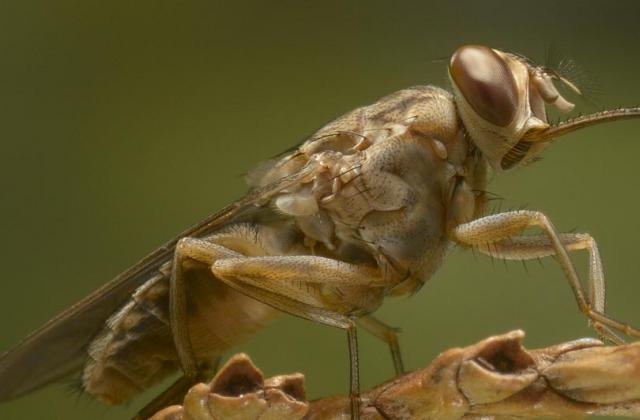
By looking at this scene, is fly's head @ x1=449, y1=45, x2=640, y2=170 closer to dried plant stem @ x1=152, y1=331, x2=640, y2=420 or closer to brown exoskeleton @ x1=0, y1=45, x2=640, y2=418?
brown exoskeleton @ x1=0, y1=45, x2=640, y2=418

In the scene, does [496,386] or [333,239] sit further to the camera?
Answer: [333,239]

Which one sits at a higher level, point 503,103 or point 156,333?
point 503,103

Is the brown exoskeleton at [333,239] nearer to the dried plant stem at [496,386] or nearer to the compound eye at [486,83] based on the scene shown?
the compound eye at [486,83]

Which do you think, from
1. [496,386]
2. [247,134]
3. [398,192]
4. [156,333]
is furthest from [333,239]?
[247,134]

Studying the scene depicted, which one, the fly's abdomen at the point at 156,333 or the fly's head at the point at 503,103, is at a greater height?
the fly's head at the point at 503,103

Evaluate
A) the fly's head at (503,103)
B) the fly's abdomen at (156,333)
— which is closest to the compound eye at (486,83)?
the fly's head at (503,103)

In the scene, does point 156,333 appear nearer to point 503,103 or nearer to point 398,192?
point 398,192

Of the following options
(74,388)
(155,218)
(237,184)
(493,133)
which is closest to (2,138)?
(155,218)
